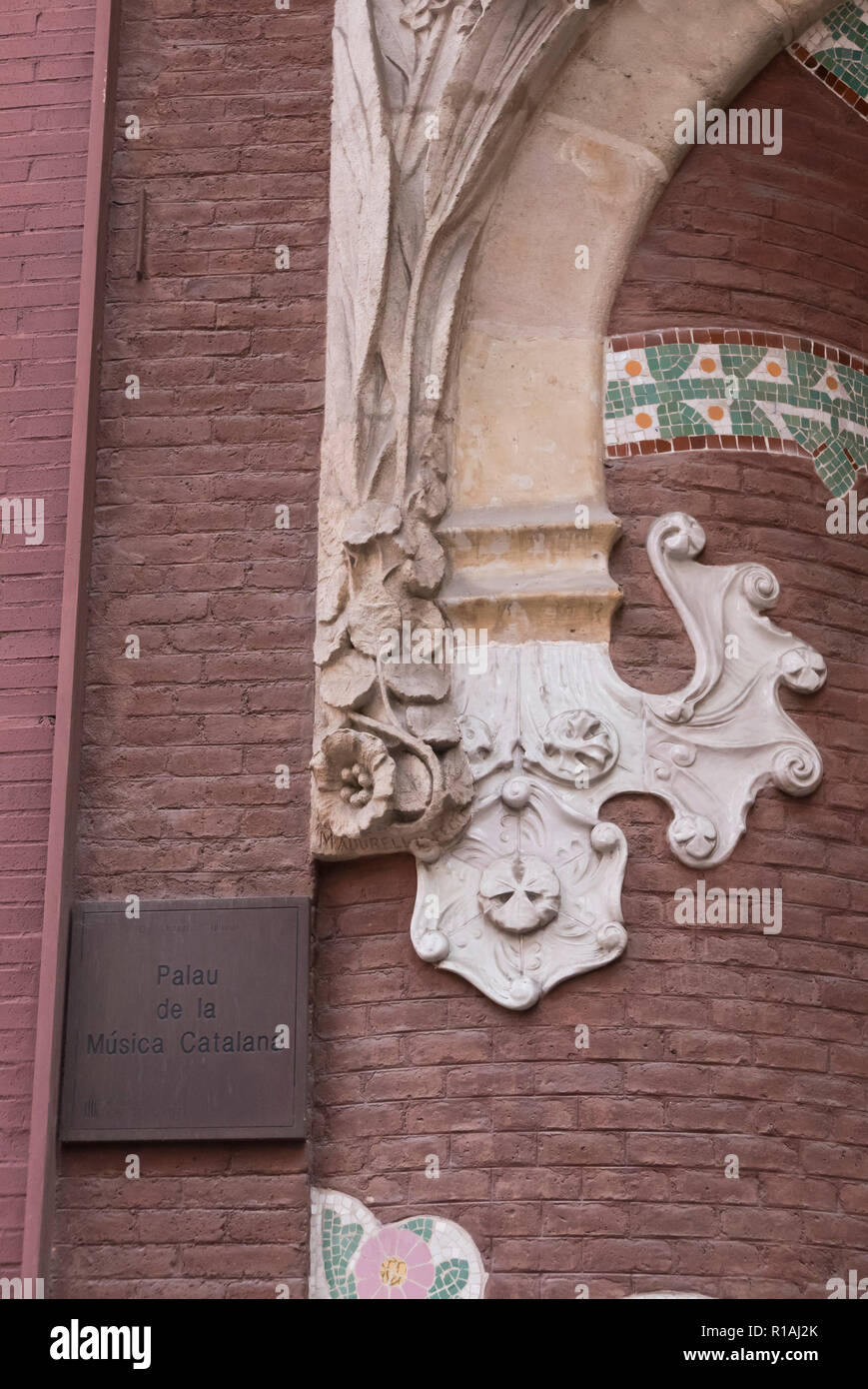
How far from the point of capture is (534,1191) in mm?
4684

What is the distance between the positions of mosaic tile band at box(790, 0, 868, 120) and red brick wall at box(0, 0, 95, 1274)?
2.01 m

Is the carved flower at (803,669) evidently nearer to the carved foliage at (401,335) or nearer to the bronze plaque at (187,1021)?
the carved foliage at (401,335)

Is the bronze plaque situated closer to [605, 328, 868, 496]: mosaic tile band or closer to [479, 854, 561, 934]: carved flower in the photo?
[479, 854, 561, 934]: carved flower

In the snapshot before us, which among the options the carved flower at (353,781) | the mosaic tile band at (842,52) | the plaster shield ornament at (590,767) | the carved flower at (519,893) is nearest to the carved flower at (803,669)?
the plaster shield ornament at (590,767)

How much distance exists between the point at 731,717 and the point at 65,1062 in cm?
179

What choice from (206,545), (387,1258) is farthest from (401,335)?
(387,1258)

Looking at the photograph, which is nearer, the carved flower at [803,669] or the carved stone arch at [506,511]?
the carved stone arch at [506,511]

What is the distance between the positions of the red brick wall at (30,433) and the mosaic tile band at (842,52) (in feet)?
6.61

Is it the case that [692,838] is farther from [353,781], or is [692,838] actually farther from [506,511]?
[506,511]

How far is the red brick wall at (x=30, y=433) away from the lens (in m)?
5.08
